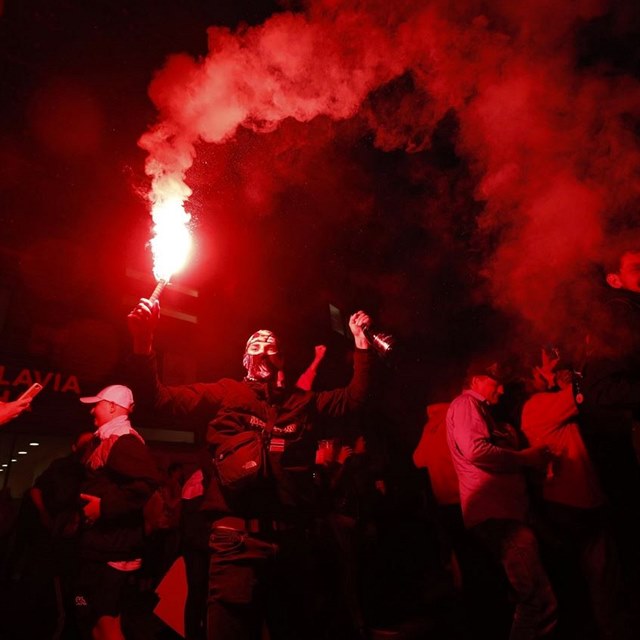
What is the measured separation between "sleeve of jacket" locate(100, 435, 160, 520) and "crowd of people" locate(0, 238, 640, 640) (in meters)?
0.01

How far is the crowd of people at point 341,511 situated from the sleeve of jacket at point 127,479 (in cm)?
1

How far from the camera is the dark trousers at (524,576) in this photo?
286 cm

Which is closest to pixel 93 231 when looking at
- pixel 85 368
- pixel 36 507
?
pixel 85 368

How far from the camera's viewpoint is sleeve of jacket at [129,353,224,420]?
9.09 ft

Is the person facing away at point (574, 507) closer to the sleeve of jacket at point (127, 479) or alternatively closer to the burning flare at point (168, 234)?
the sleeve of jacket at point (127, 479)

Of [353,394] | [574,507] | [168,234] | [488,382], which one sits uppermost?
[168,234]

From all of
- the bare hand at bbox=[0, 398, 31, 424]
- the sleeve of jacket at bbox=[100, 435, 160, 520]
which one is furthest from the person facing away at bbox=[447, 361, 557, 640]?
the bare hand at bbox=[0, 398, 31, 424]

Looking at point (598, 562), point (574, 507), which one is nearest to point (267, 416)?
point (574, 507)

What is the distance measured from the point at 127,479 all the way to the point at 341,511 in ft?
7.58

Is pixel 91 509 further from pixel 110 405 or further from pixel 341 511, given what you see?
pixel 341 511

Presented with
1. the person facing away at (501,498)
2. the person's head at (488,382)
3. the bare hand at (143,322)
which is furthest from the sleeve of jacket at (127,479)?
the person's head at (488,382)

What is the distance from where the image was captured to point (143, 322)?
2646 mm

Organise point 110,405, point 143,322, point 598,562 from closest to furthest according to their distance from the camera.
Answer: point 143,322
point 598,562
point 110,405

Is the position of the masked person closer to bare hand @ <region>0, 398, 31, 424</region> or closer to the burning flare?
the burning flare
